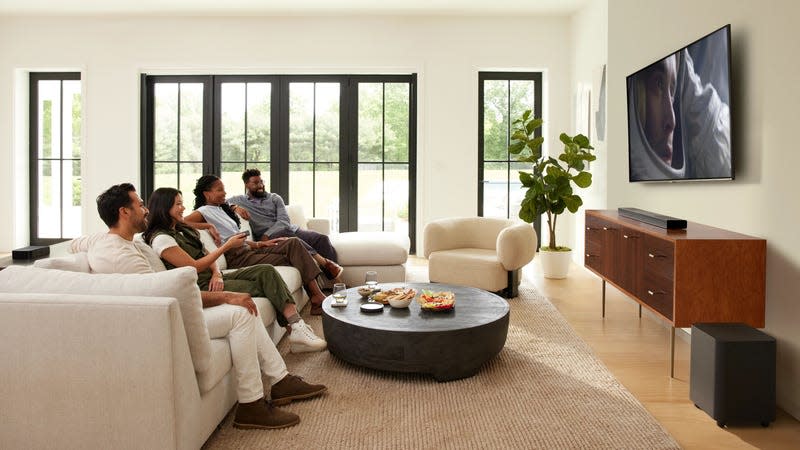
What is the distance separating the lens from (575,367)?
3.42 metres

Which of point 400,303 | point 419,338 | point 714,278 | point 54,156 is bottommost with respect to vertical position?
point 419,338

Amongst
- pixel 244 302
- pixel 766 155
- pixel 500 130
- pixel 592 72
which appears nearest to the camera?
pixel 244 302

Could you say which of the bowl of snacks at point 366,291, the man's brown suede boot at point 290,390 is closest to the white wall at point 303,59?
the bowl of snacks at point 366,291

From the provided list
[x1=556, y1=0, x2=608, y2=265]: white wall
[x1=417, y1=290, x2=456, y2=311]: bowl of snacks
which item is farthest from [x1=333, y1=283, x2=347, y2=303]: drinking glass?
[x1=556, y1=0, x2=608, y2=265]: white wall

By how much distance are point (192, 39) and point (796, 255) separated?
7.06 metres

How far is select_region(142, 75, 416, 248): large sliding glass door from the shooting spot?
7.72m

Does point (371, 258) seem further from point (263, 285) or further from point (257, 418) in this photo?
point (257, 418)

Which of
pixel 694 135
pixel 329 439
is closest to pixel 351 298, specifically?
pixel 329 439

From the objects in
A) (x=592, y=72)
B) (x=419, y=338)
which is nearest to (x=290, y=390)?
(x=419, y=338)

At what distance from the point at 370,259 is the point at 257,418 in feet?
9.39

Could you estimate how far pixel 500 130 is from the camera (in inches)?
309

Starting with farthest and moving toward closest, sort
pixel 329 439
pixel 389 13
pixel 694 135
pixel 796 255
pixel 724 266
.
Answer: pixel 389 13, pixel 694 135, pixel 724 266, pixel 796 255, pixel 329 439

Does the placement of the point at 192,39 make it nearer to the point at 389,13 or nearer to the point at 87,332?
the point at 389,13

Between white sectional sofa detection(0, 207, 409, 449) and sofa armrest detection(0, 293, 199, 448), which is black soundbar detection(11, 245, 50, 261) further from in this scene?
sofa armrest detection(0, 293, 199, 448)
